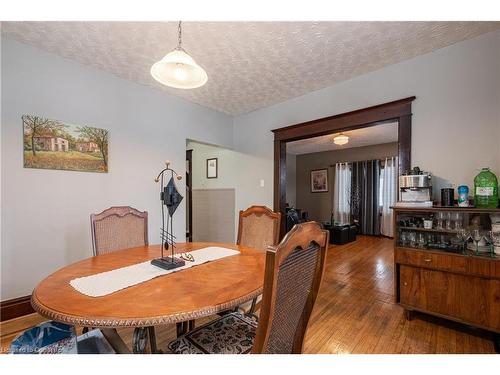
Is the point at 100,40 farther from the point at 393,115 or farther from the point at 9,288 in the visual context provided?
the point at 393,115

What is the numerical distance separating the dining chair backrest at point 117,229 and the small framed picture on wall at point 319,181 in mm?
5916

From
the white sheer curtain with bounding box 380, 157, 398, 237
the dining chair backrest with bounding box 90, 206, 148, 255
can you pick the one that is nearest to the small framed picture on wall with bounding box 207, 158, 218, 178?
the dining chair backrest with bounding box 90, 206, 148, 255

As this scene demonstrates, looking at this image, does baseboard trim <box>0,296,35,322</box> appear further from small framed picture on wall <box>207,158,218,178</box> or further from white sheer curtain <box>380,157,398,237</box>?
white sheer curtain <box>380,157,398,237</box>

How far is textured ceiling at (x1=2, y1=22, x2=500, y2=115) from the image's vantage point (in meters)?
1.84

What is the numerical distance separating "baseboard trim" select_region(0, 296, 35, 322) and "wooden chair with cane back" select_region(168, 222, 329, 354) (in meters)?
2.00

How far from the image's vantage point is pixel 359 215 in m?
6.11

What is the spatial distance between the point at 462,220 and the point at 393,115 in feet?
3.83

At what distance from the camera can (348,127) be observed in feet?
8.96

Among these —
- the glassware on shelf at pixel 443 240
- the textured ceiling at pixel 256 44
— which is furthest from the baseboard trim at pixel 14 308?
the glassware on shelf at pixel 443 240

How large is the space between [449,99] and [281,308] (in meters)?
2.50

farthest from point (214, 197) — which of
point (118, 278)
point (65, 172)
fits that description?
point (118, 278)

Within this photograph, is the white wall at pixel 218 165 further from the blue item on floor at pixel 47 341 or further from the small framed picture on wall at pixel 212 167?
the blue item on floor at pixel 47 341

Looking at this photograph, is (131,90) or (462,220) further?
→ (131,90)
